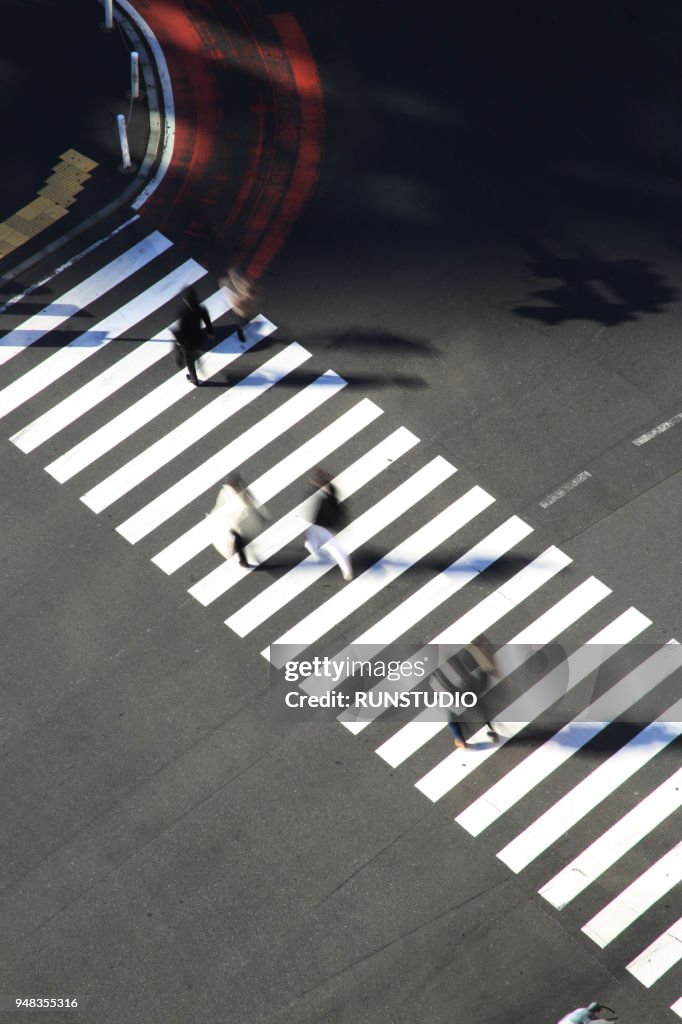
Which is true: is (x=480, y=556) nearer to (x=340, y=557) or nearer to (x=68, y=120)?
(x=340, y=557)

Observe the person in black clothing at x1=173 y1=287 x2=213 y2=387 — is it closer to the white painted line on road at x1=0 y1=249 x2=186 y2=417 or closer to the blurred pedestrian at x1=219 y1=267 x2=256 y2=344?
the blurred pedestrian at x1=219 y1=267 x2=256 y2=344

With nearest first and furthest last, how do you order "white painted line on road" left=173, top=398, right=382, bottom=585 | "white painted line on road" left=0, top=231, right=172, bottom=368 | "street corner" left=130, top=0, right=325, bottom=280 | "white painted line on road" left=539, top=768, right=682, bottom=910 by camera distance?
"white painted line on road" left=539, top=768, right=682, bottom=910 → "white painted line on road" left=173, top=398, right=382, bottom=585 → "white painted line on road" left=0, top=231, right=172, bottom=368 → "street corner" left=130, top=0, right=325, bottom=280

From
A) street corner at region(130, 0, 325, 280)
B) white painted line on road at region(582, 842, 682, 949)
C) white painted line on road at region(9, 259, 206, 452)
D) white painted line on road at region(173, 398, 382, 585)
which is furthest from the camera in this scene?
street corner at region(130, 0, 325, 280)

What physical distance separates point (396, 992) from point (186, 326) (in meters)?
10.6

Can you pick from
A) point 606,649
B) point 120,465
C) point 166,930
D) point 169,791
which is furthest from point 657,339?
point 166,930

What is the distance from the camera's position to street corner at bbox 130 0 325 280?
926 inches

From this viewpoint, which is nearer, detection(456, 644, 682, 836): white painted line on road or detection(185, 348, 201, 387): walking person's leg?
detection(456, 644, 682, 836): white painted line on road

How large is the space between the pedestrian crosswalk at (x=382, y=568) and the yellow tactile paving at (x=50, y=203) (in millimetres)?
Answer: 1088

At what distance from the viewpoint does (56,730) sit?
18297 millimetres

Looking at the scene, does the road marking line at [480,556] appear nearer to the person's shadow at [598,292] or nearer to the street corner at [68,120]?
the person's shadow at [598,292]

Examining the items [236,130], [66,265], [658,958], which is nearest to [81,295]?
[66,265]

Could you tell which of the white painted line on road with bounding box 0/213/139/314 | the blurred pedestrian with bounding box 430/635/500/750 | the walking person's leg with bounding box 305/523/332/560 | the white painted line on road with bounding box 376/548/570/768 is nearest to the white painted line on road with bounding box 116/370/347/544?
the walking person's leg with bounding box 305/523/332/560

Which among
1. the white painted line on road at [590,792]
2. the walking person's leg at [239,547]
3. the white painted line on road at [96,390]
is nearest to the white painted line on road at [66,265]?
the white painted line on road at [96,390]

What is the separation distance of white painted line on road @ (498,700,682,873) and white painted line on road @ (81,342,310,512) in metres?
8.21
